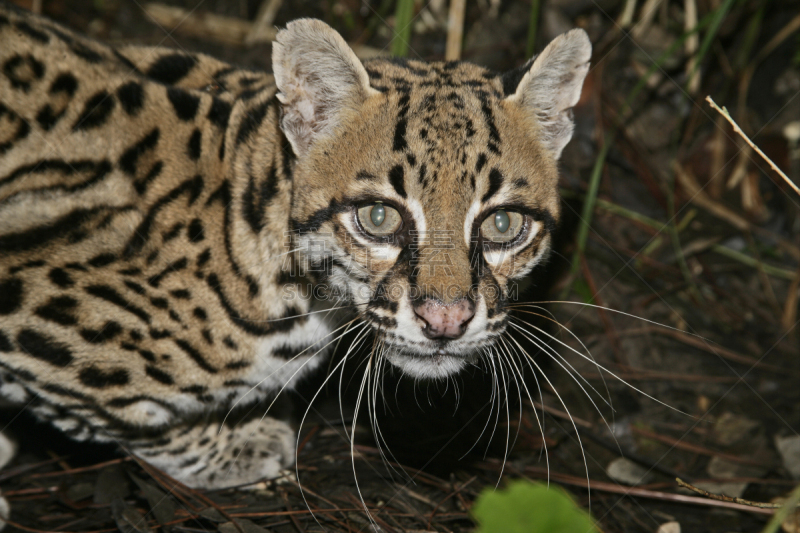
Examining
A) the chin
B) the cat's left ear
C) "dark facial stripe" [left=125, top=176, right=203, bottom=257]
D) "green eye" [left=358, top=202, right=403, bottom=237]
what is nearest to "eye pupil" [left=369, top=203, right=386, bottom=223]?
"green eye" [left=358, top=202, right=403, bottom=237]

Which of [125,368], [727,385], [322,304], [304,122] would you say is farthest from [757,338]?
[125,368]

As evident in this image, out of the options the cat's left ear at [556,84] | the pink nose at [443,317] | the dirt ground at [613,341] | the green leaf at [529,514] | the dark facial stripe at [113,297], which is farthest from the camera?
the dirt ground at [613,341]

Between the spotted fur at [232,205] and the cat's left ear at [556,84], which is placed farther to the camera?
the cat's left ear at [556,84]

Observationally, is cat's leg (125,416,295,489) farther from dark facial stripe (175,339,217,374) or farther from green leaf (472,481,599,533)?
green leaf (472,481,599,533)

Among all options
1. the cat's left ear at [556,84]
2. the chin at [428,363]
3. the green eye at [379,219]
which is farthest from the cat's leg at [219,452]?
the cat's left ear at [556,84]

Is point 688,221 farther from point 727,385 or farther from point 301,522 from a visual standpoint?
point 301,522

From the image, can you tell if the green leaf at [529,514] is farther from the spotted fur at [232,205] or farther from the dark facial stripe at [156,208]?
the dark facial stripe at [156,208]
